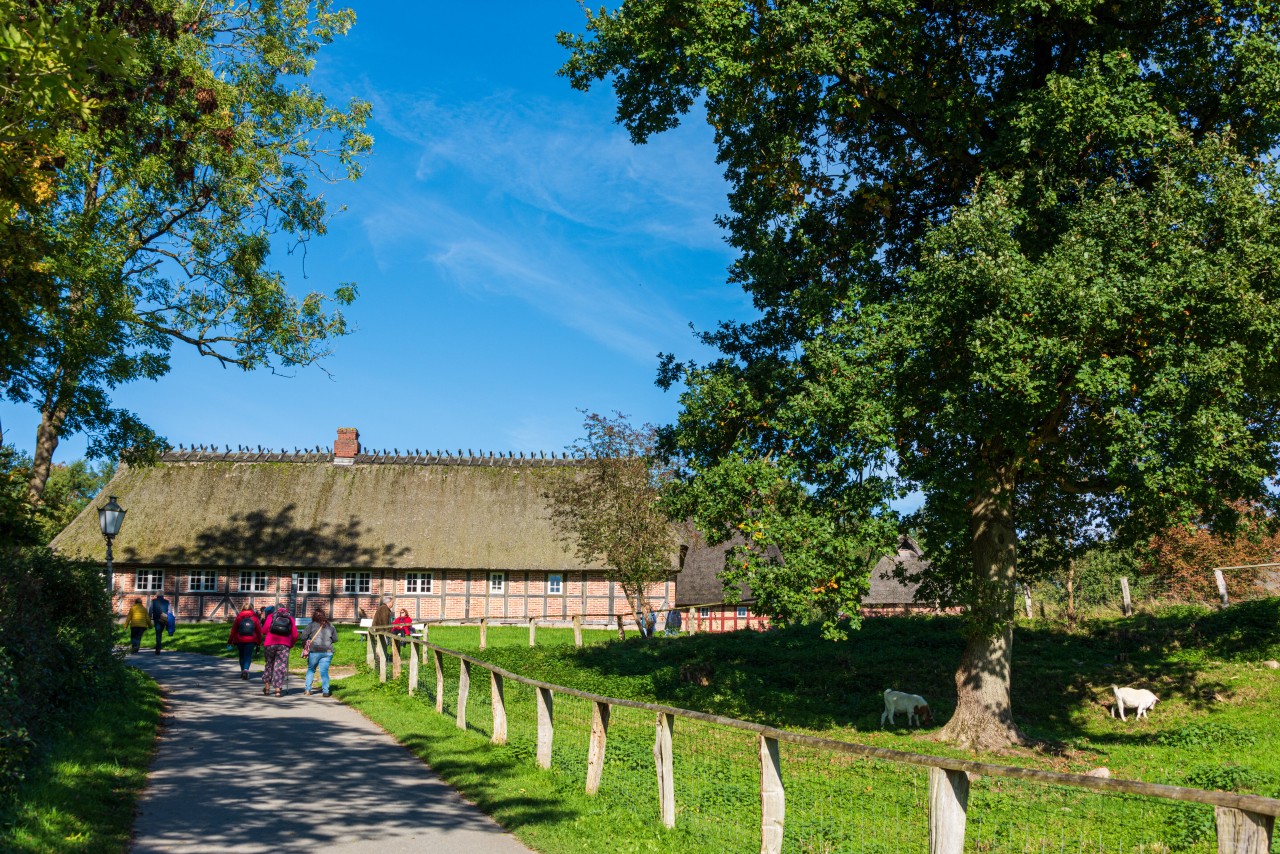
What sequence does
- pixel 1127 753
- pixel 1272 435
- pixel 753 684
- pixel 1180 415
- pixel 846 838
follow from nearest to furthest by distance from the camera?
1. pixel 846 838
2. pixel 1180 415
3. pixel 1272 435
4. pixel 1127 753
5. pixel 753 684

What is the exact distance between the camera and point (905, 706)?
1598 cm

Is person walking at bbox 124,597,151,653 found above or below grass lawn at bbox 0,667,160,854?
above

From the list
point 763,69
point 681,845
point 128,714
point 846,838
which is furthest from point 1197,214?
point 128,714

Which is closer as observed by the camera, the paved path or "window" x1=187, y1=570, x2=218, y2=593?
the paved path

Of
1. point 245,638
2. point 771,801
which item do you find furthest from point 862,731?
point 245,638

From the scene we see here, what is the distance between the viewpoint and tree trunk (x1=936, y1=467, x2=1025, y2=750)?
14.1 metres

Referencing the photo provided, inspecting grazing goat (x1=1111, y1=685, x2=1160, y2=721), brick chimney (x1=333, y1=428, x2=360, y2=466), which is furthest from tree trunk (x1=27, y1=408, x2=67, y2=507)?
brick chimney (x1=333, y1=428, x2=360, y2=466)

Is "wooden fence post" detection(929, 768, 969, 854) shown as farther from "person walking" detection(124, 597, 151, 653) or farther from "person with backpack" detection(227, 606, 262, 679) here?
"person walking" detection(124, 597, 151, 653)

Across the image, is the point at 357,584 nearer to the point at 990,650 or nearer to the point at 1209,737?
the point at 990,650

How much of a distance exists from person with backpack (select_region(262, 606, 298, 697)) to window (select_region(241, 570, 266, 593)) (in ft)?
81.6

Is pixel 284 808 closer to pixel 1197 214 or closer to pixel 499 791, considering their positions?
pixel 499 791

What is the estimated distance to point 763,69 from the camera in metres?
13.6

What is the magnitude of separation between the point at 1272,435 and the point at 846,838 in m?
8.06

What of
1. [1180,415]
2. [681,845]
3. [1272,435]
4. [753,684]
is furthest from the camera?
[753,684]
